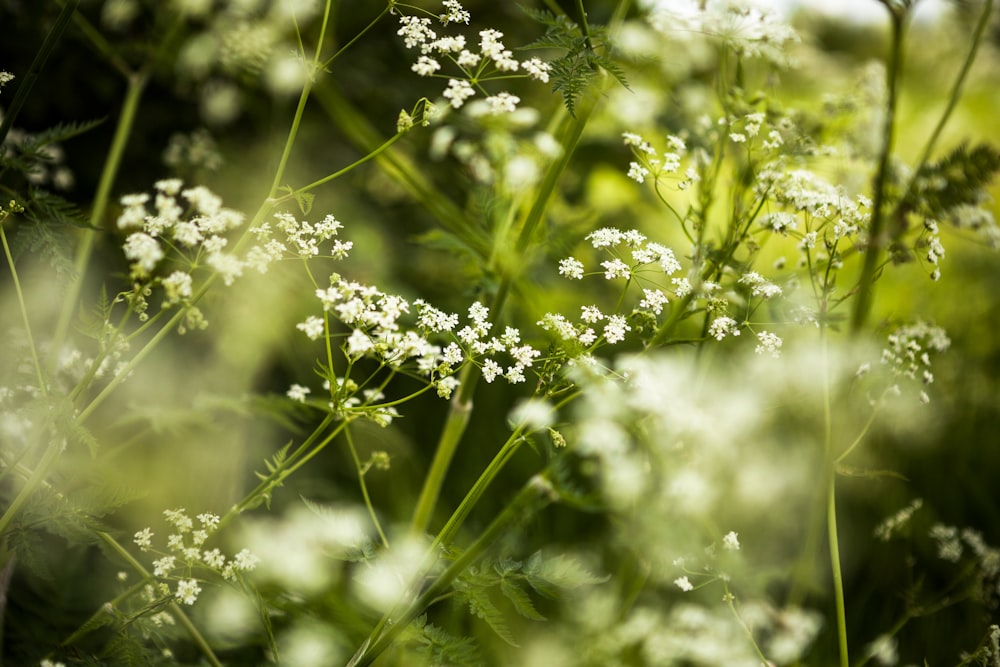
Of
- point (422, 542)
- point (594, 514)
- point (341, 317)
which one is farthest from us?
point (594, 514)

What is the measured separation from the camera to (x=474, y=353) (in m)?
1.13

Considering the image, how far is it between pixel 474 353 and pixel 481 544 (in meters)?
0.38

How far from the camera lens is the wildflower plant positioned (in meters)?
0.99

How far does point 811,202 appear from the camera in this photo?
1179 mm

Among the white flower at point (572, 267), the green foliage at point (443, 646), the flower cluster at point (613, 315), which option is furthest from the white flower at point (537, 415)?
the green foliage at point (443, 646)

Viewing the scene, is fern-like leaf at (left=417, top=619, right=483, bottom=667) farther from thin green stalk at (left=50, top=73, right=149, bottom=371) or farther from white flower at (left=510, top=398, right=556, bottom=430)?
thin green stalk at (left=50, top=73, right=149, bottom=371)

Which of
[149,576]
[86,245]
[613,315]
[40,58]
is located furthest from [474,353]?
[86,245]

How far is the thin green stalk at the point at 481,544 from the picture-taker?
78cm

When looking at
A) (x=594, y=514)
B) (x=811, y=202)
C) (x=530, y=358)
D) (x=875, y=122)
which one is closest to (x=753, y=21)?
(x=811, y=202)

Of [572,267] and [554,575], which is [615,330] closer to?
[572,267]

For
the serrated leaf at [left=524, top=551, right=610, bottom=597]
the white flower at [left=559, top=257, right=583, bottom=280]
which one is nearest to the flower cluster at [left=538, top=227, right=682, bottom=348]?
the white flower at [left=559, top=257, right=583, bottom=280]

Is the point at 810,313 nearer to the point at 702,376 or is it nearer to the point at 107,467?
the point at 702,376

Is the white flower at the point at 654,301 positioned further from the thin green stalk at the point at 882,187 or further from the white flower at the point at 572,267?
the thin green stalk at the point at 882,187

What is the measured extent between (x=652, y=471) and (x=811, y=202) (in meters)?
0.58
